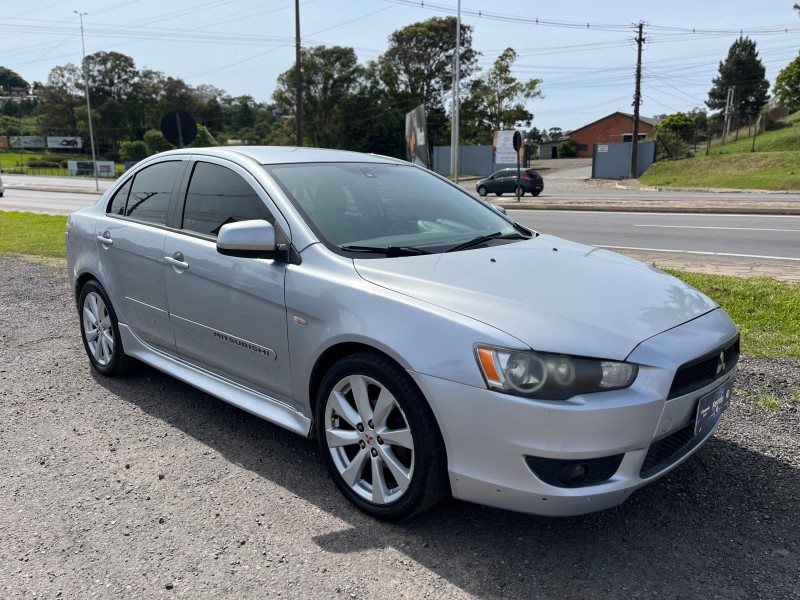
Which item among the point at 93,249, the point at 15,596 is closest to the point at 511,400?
the point at 15,596

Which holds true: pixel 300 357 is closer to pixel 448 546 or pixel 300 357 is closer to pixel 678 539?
pixel 448 546

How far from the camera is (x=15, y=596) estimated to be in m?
2.50

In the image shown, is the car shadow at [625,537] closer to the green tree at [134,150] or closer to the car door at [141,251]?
the car door at [141,251]

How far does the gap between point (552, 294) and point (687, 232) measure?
38.8 ft

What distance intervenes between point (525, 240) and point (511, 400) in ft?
5.27

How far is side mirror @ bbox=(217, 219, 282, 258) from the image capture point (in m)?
3.18

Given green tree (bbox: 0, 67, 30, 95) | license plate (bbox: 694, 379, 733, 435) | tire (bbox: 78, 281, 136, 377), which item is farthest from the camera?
green tree (bbox: 0, 67, 30, 95)

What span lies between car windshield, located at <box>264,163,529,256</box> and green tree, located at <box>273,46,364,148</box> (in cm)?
6503

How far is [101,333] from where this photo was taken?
486cm

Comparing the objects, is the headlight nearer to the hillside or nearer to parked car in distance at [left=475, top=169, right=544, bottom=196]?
parked car in distance at [left=475, top=169, right=544, bottom=196]

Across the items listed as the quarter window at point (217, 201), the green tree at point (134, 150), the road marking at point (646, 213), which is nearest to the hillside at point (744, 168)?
the road marking at point (646, 213)

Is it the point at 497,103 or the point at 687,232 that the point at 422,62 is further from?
the point at 687,232

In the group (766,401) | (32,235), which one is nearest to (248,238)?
(766,401)

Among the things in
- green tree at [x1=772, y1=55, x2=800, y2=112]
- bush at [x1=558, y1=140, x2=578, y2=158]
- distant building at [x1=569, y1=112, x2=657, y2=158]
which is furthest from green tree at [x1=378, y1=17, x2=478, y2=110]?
green tree at [x1=772, y1=55, x2=800, y2=112]
